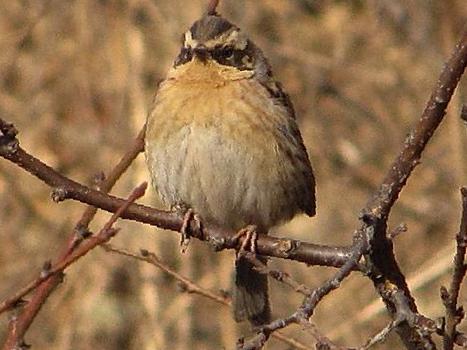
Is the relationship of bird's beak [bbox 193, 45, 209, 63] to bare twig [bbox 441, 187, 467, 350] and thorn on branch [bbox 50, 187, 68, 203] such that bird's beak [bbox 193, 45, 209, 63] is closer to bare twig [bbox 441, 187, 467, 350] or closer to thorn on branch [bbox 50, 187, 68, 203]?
thorn on branch [bbox 50, 187, 68, 203]

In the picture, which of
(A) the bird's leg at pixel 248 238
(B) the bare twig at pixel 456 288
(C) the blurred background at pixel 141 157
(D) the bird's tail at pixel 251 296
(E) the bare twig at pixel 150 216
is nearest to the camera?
(B) the bare twig at pixel 456 288

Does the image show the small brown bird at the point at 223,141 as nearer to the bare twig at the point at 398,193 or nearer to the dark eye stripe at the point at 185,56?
the dark eye stripe at the point at 185,56

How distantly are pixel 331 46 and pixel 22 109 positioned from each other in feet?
9.62

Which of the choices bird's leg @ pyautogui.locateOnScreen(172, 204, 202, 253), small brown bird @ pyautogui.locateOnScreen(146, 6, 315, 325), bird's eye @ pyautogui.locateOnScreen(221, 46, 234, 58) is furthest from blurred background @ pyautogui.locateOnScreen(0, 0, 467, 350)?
bird's leg @ pyautogui.locateOnScreen(172, 204, 202, 253)

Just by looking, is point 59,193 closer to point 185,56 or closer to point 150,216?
point 150,216

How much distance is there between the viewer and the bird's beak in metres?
4.26

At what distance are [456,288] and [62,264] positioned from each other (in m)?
1.00

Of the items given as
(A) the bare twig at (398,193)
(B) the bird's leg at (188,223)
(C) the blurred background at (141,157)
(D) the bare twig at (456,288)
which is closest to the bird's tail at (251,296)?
(B) the bird's leg at (188,223)

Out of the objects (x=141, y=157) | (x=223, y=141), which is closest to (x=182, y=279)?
(x=223, y=141)

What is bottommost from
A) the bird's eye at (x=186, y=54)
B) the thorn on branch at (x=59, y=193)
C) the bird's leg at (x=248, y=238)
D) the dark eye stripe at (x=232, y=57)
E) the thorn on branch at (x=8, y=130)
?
the bird's leg at (x=248, y=238)

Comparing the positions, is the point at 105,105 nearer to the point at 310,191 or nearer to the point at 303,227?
the point at 303,227

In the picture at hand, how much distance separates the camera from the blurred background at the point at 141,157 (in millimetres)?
7609

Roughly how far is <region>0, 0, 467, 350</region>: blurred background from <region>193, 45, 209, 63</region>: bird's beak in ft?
9.91

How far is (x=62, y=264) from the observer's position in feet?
9.37
